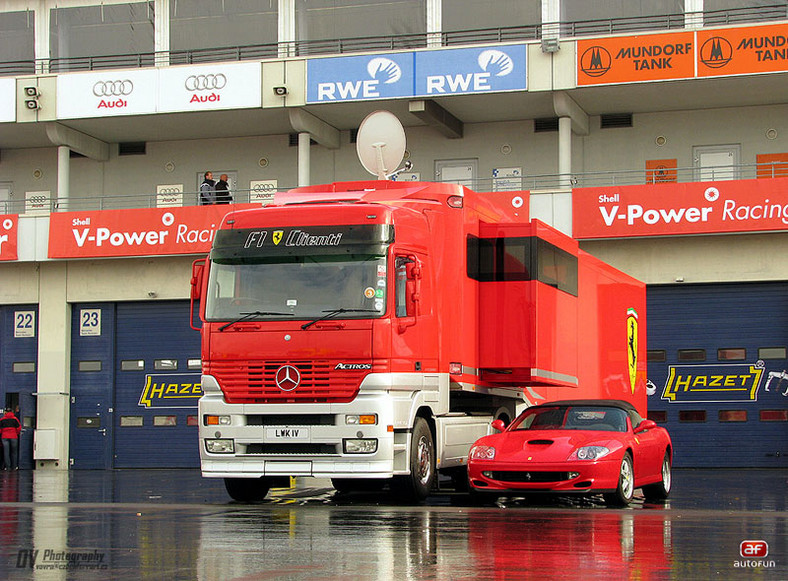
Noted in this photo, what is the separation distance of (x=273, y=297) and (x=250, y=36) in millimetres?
19329

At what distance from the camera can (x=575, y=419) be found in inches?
589

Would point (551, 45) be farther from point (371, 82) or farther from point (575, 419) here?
point (575, 419)

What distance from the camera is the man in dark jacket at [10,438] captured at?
30.1 m

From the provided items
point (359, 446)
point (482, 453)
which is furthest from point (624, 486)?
point (359, 446)

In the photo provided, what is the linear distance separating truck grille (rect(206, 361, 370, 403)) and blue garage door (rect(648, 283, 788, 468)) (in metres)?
15.6

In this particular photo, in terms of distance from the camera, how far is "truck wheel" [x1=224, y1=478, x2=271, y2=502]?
15.3 metres

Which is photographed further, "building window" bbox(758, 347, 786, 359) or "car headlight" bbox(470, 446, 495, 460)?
"building window" bbox(758, 347, 786, 359)

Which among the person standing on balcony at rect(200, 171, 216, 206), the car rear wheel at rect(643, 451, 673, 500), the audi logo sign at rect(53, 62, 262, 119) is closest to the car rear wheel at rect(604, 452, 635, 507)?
the car rear wheel at rect(643, 451, 673, 500)

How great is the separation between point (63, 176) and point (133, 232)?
3.14m

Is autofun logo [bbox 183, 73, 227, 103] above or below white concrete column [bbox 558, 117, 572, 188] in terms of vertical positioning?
above

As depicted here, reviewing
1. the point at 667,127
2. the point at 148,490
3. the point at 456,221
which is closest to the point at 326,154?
the point at 667,127

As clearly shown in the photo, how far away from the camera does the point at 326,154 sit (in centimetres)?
3262

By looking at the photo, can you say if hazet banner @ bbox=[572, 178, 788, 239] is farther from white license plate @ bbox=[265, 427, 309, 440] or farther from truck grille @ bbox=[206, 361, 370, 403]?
white license plate @ bbox=[265, 427, 309, 440]

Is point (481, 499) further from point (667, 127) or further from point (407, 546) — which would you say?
point (667, 127)
